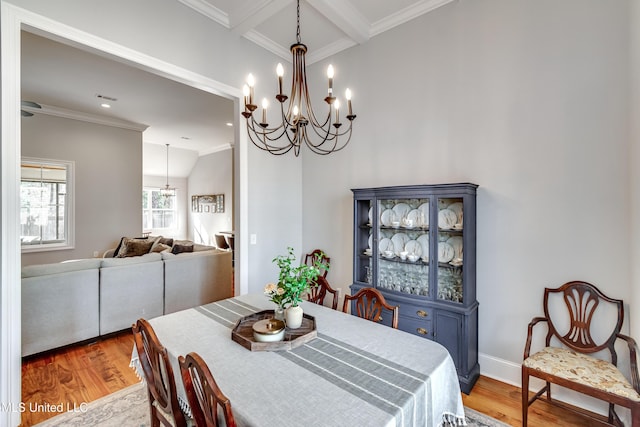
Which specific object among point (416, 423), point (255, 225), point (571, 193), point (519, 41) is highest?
point (519, 41)

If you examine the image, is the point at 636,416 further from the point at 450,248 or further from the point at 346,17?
the point at 346,17

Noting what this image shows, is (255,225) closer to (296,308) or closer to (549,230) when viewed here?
(296,308)

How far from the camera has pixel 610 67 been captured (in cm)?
199

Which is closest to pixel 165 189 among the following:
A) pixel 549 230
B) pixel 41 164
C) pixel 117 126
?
pixel 117 126

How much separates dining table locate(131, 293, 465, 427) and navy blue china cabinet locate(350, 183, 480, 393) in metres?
0.91

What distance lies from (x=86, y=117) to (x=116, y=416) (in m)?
5.58

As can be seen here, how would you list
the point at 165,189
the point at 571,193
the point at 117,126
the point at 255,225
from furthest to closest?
1. the point at 165,189
2. the point at 117,126
3. the point at 255,225
4. the point at 571,193

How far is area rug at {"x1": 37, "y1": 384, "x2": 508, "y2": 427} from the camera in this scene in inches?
77.7

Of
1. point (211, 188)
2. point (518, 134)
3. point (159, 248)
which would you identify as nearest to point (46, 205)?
point (159, 248)

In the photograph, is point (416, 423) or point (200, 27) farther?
point (200, 27)

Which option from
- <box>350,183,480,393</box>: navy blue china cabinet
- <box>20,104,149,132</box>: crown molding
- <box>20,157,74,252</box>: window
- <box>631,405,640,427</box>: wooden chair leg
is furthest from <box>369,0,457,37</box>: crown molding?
<box>20,157,74,252</box>: window

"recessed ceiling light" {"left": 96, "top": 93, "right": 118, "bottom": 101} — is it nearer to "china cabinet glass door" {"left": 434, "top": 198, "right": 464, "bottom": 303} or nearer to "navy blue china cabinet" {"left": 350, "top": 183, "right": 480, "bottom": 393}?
"navy blue china cabinet" {"left": 350, "top": 183, "right": 480, "bottom": 393}

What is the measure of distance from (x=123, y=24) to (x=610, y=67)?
354cm

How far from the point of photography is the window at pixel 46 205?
16.7ft
